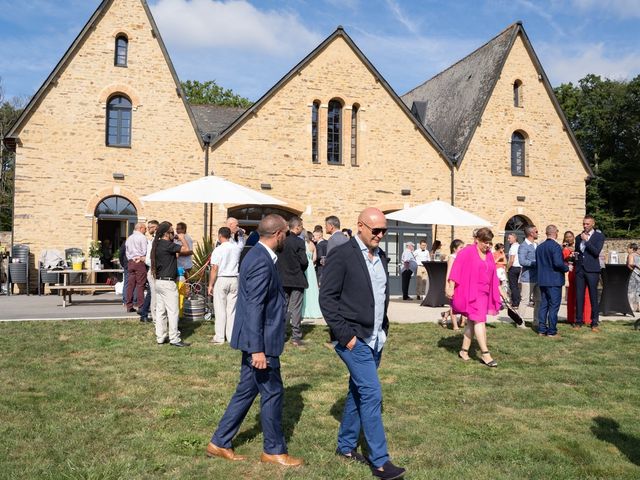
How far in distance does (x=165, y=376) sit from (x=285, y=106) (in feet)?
45.0

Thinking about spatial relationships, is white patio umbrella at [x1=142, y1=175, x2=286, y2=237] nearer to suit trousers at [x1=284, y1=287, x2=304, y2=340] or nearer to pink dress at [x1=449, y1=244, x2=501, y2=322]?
suit trousers at [x1=284, y1=287, x2=304, y2=340]

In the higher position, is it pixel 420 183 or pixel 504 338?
pixel 420 183

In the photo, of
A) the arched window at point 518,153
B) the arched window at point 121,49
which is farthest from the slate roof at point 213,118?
the arched window at point 518,153

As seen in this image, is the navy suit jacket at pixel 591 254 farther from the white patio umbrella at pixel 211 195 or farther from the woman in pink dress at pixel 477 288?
the white patio umbrella at pixel 211 195

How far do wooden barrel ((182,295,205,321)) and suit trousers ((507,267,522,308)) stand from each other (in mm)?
7857

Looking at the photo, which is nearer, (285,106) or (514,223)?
(285,106)

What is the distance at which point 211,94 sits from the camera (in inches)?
1625

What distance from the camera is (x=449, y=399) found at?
234 inches

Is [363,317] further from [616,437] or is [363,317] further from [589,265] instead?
[589,265]

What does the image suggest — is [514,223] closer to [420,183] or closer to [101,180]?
[420,183]

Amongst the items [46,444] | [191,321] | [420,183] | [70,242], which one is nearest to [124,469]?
[46,444]

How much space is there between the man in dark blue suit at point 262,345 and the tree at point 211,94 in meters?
38.2

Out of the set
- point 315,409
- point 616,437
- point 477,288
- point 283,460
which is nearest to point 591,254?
point 477,288

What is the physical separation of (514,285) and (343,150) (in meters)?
7.91
